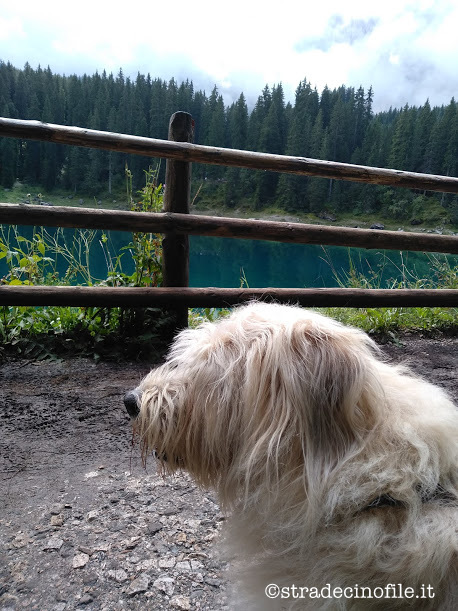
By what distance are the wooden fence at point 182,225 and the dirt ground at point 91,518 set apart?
94cm

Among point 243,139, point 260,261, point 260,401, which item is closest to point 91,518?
point 260,401

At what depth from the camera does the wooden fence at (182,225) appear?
134 inches

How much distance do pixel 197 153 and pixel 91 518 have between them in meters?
2.99

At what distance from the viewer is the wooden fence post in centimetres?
382

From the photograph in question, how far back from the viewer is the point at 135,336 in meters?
3.93

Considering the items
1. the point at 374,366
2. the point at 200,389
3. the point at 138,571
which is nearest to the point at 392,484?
the point at 374,366

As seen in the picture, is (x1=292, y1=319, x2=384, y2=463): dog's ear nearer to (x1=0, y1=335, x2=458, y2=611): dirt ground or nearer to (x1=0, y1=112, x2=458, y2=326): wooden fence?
(x1=0, y1=335, x2=458, y2=611): dirt ground

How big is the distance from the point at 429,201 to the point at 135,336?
49.5m

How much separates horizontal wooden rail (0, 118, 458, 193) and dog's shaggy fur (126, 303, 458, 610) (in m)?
2.64

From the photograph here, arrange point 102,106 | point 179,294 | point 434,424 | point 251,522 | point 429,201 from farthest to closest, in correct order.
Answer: point 102,106 → point 429,201 → point 179,294 → point 251,522 → point 434,424

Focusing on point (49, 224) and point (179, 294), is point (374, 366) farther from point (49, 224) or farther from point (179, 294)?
point (49, 224)

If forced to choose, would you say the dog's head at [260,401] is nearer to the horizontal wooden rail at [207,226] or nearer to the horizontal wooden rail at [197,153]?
the horizontal wooden rail at [207,226]

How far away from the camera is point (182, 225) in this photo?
145 inches

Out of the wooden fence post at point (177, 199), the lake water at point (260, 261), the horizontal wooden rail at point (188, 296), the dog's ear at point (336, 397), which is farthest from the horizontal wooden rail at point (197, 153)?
the lake water at point (260, 261)
